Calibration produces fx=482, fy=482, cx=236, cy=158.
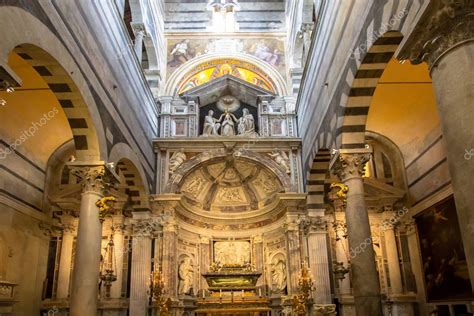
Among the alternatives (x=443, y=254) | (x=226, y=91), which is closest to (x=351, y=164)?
(x=443, y=254)

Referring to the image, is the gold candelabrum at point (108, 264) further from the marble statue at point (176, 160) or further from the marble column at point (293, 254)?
the marble column at point (293, 254)

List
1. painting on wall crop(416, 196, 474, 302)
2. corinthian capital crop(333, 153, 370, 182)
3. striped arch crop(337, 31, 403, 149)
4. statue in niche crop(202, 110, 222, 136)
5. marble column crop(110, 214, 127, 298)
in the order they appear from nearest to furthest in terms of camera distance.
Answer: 1. striped arch crop(337, 31, 403, 149)
2. corinthian capital crop(333, 153, 370, 182)
3. painting on wall crop(416, 196, 474, 302)
4. marble column crop(110, 214, 127, 298)
5. statue in niche crop(202, 110, 222, 136)

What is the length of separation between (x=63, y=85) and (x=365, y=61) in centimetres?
607

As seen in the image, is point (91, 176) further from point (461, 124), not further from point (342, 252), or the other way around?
point (342, 252)

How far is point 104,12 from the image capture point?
11.6 m

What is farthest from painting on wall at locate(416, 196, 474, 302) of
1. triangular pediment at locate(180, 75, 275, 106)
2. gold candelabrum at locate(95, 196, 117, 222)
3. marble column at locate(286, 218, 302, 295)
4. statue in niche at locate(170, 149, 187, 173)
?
gold candelabrum at locate(95, 196, 117, 222)

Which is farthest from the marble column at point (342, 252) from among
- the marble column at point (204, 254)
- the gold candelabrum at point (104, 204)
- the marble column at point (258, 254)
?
the gold candelabrum at point (104, 204)

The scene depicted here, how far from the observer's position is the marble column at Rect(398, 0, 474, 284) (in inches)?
219

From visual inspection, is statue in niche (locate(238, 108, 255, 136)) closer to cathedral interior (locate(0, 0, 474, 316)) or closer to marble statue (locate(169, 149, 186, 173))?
cathedral interior (locate(0, 0, 474, 316))

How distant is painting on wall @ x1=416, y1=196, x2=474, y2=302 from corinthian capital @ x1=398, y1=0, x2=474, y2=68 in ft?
27.5

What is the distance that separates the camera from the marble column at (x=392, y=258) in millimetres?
16859

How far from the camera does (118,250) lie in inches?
679

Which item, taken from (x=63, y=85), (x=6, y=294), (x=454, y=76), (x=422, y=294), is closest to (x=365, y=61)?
(x=454, y=76)

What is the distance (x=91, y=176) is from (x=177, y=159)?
734 cm
